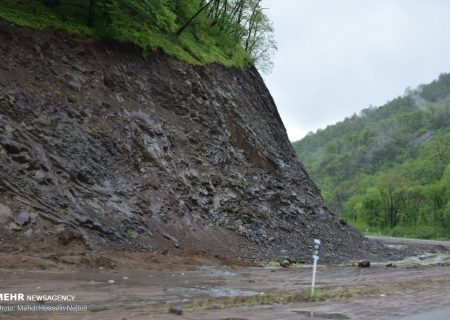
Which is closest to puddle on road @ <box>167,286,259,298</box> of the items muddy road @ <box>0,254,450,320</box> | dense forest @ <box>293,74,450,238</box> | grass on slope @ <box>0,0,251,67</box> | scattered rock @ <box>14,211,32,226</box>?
muddy road @ <box>0,254,450,320</box>

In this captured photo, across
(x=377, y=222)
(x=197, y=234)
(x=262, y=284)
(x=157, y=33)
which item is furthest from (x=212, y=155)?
(x=377, y=222)

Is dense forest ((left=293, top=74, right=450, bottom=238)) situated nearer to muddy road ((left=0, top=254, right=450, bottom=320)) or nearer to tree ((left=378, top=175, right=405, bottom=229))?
tree ((left=378, top=175, right=405, bottom=229))

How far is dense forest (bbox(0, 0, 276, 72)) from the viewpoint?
23797 millimetres

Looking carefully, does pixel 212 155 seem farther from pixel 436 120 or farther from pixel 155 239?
pixel 436 120

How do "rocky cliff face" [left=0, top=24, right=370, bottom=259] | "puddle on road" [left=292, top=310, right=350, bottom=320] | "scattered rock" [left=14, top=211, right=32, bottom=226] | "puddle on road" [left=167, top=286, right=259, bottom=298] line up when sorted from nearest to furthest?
"puddle on road" [left=292, top=310, right=350, bottom=320] < "puddle on road" [left=167, top=286, right=259, bottom=298] < "scattered rock" [left=14, top=211, right=32, bottom=226] < "rocky cliff face" [left=0, top=24, right=370, bottom=259]

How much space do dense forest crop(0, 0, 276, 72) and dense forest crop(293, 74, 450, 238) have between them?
6075 centimetres

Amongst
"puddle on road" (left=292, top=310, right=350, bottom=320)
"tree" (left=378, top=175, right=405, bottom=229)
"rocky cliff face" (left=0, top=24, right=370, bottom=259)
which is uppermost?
"tree" (left=378, top=175, right=405, bottom=229)

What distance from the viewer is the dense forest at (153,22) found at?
78.1 feet

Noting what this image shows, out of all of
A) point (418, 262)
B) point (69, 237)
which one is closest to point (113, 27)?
point (69, 237)

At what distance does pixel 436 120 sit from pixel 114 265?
179 meters

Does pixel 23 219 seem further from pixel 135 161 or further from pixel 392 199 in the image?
pixel 392 199

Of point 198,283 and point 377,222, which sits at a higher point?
point 377,222

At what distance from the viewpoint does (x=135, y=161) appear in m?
22.5

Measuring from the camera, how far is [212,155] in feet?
91.6
